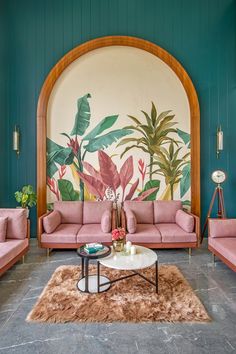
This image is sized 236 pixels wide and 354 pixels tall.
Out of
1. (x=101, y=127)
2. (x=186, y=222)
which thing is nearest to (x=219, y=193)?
(x=186, y=222)

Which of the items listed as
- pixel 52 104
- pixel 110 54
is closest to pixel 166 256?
pixel 52 104

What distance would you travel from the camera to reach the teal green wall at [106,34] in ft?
15.9

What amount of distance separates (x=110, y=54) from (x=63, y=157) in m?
2.37

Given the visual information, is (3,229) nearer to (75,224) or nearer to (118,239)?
(75,224)

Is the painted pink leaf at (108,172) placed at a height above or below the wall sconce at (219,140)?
below

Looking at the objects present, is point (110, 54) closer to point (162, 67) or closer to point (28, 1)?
point (162, 67)

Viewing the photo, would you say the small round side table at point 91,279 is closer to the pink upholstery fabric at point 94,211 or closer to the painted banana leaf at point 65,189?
the pink upholstery fabric at point 94,211

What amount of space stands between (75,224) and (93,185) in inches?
35.4

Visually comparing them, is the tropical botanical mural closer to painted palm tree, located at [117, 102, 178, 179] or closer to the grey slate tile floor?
painted palm tree, located at [117, 102, 178, 179]

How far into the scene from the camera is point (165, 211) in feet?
14.9

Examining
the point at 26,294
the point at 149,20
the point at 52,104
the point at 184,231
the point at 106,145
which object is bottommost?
the point at 26,294

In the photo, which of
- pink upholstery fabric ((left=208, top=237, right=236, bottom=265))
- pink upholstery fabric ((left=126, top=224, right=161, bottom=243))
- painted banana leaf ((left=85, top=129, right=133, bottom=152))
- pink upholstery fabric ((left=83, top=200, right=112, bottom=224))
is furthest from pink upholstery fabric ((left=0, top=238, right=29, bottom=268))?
pink upholstery fabric ((left=208, top=237, right=236, bottom=265))

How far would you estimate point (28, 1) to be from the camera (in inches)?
192

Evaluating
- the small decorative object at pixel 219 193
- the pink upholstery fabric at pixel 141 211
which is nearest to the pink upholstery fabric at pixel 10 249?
the pink upholstery fabric at pixel 141 211
